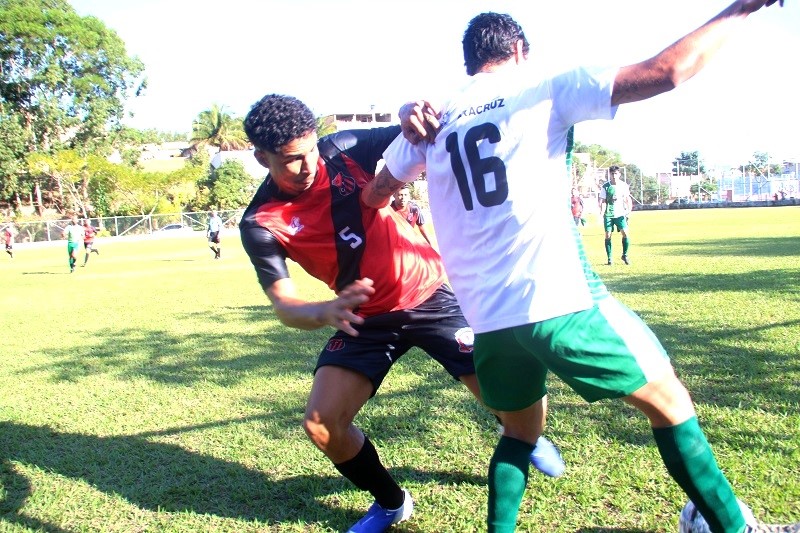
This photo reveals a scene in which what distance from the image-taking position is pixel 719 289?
891 centimetres

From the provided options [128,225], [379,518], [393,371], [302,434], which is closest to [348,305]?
[379,518]

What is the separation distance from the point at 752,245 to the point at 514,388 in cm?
1539

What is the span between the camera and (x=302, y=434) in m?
4.48

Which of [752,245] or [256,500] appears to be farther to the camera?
[752,245]

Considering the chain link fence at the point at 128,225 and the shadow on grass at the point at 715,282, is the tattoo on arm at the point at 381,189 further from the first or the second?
the chain link fence at the point at 128,225

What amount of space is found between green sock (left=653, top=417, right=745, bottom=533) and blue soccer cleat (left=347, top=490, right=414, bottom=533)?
55.6 inches

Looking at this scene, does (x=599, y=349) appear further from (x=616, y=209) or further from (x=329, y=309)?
(x=616, y=209)

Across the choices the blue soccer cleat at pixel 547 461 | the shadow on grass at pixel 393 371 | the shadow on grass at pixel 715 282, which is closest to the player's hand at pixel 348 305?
the blue soccer cleat at pixel 547 461

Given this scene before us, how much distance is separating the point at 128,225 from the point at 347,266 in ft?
172

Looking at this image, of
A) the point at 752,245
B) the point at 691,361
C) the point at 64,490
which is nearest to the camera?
the point at 64,490

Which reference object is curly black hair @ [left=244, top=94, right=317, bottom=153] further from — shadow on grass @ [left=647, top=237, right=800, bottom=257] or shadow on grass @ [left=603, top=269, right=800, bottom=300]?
shadow on grass @ [left=647, top=237, right=800, bottom=257]

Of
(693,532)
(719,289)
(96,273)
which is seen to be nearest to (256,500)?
(693,532)

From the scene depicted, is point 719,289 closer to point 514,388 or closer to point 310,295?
point 310,295

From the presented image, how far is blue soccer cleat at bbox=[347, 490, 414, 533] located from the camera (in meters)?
3.11
